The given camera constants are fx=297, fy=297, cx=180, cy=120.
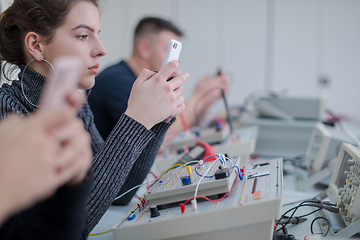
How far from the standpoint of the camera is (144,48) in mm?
2041

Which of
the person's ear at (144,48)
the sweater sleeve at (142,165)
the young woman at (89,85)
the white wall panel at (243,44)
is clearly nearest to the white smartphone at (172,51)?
the young woman at (89,85)

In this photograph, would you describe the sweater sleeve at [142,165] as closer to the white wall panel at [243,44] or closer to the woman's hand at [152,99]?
the woman's hand at [152,99]

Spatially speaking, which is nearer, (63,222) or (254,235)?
(63,222)

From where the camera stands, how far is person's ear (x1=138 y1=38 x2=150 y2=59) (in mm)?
2023

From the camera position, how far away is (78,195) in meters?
0.47

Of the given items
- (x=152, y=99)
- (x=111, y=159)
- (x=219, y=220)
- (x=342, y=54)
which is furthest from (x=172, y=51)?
(x=342, y=54)

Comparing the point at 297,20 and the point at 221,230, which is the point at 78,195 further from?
the point at 297,20

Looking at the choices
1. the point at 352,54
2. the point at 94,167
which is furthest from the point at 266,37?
the point at 94,167

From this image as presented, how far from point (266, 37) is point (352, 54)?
3.50ft

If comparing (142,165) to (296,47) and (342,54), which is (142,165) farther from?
(342,54)

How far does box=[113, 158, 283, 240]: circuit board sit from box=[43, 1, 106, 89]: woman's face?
483 millimetres

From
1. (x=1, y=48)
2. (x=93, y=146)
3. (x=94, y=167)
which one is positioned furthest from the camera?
(x=93, y=146)

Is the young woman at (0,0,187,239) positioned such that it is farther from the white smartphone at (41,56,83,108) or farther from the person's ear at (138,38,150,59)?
the person's ear at (138,38,150,59)

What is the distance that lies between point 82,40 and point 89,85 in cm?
14
